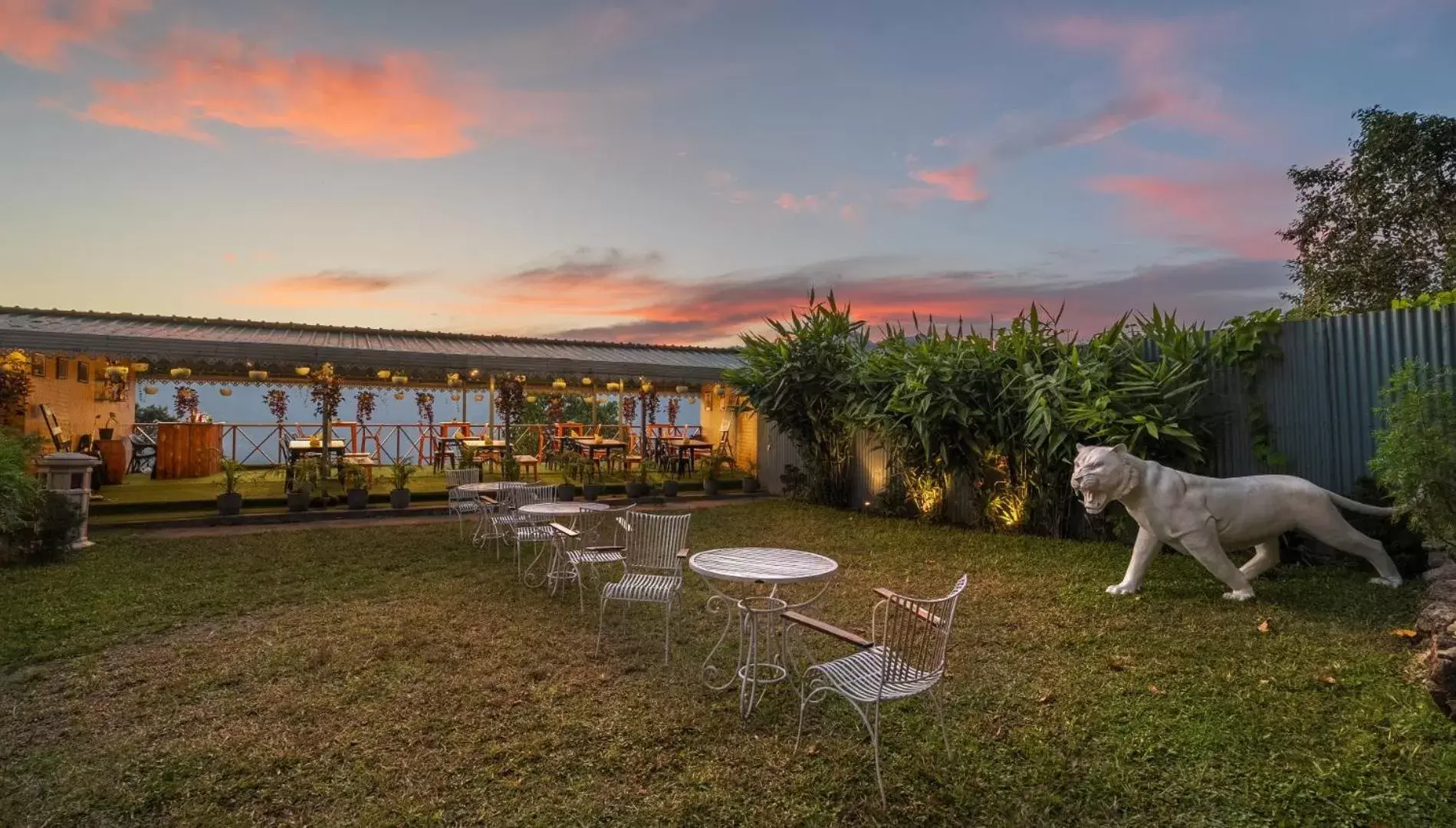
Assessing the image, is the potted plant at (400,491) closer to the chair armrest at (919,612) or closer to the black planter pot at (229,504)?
the black planter pot at (229,504)

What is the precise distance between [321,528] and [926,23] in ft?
28.6

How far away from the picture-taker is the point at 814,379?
9469 millimetres

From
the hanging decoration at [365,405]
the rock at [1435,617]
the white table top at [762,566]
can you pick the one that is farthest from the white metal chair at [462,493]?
the rock at [1435,617]

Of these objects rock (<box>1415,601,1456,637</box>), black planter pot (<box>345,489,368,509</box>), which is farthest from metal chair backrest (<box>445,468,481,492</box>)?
rock (<box>1415,601,1456,637</box>)

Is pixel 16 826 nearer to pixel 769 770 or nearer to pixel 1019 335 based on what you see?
pixel 769 770

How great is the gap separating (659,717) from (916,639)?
3.93 ft

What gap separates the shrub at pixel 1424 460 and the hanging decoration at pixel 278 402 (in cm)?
1324

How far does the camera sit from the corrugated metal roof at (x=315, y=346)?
8.09 meters

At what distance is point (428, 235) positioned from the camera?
30.7 ft

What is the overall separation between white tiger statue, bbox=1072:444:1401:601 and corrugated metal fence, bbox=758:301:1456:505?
844 millimetres

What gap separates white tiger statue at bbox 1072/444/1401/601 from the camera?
455 centimetres

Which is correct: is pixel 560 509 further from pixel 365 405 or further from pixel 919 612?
pixel 365 405

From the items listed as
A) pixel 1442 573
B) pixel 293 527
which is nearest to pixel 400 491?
pixel 293 527

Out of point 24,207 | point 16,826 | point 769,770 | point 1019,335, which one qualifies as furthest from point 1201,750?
point 24,207
